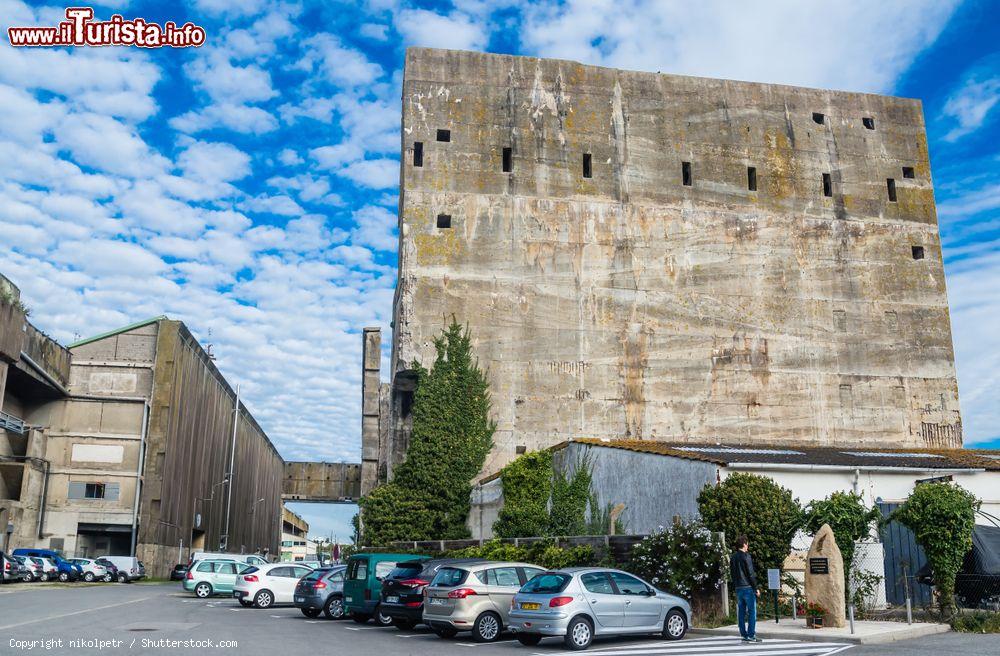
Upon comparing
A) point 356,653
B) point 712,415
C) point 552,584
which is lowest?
point 356,653

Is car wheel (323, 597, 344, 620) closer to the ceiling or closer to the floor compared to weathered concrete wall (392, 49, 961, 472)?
closer to the floor

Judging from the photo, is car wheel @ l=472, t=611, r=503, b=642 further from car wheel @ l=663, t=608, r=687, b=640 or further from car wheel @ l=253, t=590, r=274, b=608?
car wheel @ l=253, t=590, r=274, b=608

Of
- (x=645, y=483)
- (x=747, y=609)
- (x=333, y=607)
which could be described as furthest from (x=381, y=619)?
(x=747, y=609)

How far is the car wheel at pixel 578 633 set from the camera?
14852 mm

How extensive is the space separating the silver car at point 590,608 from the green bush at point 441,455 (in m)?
19.4

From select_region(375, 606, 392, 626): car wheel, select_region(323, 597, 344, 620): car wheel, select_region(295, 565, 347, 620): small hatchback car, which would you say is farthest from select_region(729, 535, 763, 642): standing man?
select_region(323, 597, 344, 620): car wheel

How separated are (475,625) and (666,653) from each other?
4291 millimetres

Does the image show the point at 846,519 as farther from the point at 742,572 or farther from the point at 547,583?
the point at 547,583

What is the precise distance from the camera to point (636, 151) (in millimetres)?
41094

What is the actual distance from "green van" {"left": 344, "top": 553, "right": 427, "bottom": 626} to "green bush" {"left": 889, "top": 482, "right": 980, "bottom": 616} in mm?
11219

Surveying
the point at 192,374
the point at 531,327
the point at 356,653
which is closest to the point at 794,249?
the point at 531,327

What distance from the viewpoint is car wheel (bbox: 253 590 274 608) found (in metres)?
27.6

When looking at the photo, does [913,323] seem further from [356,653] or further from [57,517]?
[57,517]

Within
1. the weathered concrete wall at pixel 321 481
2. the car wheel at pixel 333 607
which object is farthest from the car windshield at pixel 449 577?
the weathered concrete wall at pixel 321 481
